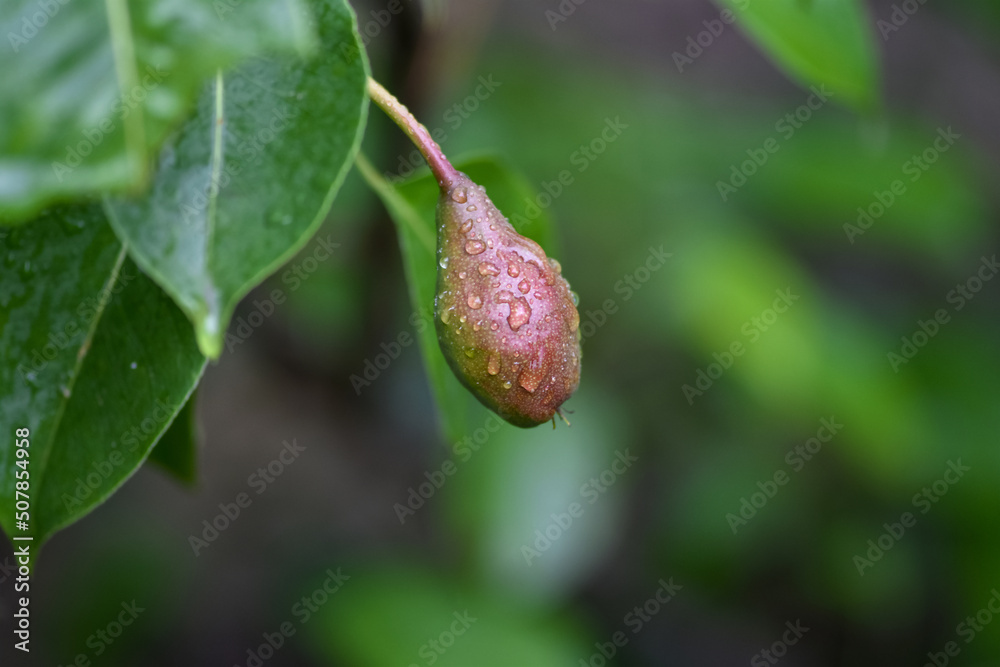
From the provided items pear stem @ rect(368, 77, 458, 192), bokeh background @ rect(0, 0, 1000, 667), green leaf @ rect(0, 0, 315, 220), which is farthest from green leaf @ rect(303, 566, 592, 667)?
green leaf @ rect(0, 0, 315, 220)

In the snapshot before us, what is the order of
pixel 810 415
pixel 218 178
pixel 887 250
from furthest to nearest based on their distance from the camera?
pixel 887 250 < pixel 810 415 < pixel 218 178

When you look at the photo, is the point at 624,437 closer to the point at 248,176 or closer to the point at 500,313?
the point at 500,313

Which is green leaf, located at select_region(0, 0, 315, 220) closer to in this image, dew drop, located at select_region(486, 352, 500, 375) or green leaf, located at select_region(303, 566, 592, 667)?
dew drop, located at select_region(486, 352, 500, 375)

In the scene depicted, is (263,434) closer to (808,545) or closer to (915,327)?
(808,545)

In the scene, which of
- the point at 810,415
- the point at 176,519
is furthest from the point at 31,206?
the point at 176,519

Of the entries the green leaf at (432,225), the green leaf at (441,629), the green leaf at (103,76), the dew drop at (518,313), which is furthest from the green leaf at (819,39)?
the green leaf at (441,629)

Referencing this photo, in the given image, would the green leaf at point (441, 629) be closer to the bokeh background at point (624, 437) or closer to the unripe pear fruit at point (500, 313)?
the bokeh background at point (624, 437)

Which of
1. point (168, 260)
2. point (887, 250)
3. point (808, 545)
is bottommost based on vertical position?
point (808, 545)

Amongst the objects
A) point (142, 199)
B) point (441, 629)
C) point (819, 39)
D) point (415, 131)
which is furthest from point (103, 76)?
point (441, 629)
